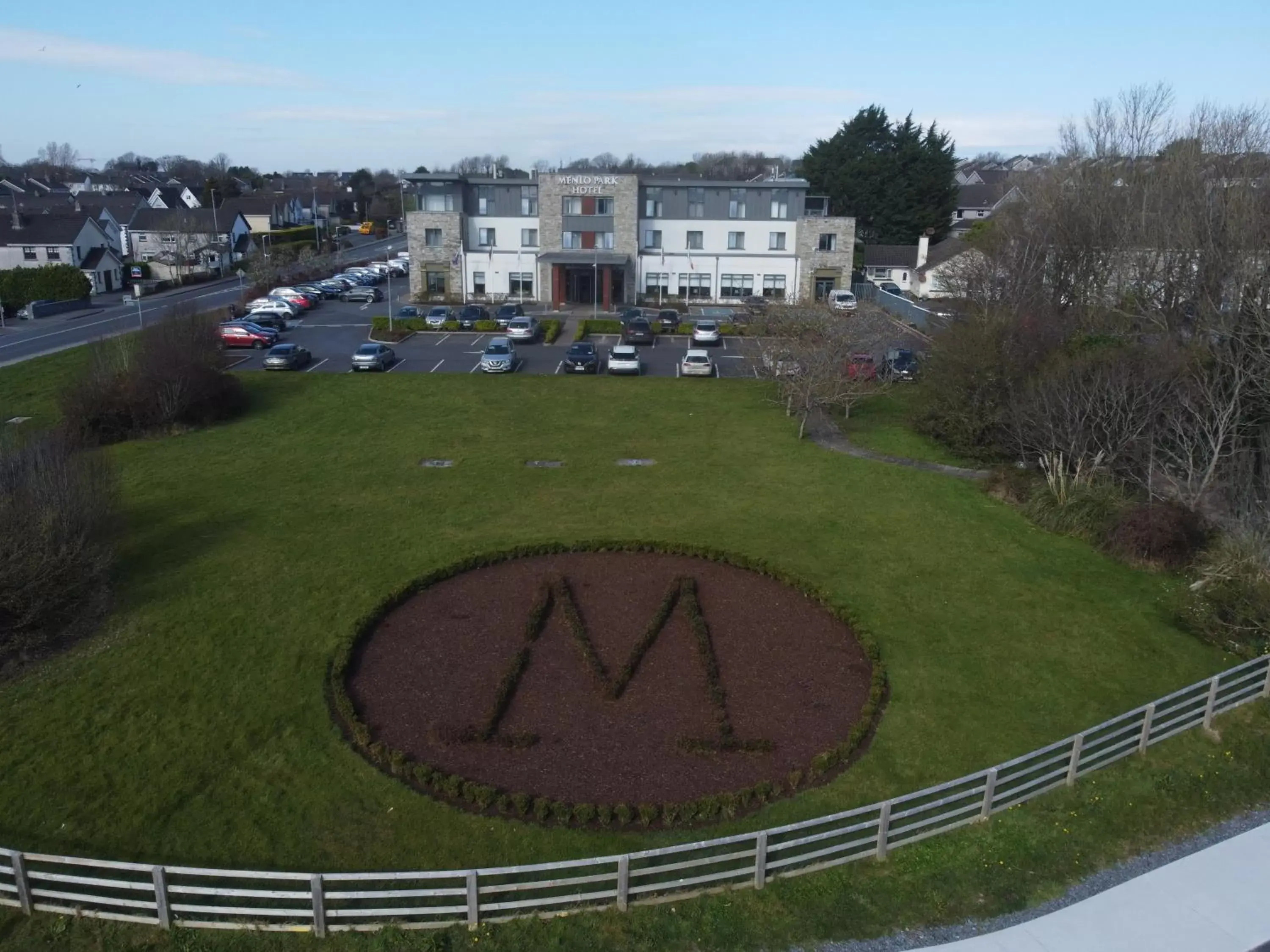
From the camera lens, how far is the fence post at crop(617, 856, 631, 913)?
1058cm

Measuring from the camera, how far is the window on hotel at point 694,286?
61031 millimetres

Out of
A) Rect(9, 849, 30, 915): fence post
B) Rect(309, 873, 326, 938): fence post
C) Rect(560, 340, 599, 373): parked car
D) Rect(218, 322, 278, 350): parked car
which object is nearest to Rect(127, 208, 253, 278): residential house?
Rect(218, 322, 278, 350): parked car

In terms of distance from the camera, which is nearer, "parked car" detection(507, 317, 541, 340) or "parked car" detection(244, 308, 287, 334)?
"parked car" detection(507, 317, 541, 340)

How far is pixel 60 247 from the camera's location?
68.0m

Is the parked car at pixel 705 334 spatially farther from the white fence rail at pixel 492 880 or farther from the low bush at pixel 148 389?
the white fence rail at pixel 492 880

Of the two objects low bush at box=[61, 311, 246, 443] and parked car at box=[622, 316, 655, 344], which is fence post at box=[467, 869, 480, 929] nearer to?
low bush at box=[61, 311, 246, 443]

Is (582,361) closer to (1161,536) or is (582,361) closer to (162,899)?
(1161,536)

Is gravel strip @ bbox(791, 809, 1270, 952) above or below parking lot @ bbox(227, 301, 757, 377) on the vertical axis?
below

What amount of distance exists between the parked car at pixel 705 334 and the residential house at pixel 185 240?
46.4 m

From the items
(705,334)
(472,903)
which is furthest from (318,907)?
(705,334)

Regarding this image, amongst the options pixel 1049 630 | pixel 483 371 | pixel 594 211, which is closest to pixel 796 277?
pixel 594 211

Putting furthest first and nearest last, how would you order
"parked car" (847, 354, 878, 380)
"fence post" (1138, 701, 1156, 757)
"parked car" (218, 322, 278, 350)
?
"parked car" (218, 322, 278, 350)
"parked car" (847, 354, 878, 380)
"fence post" (1138, 701, 1156, 757)

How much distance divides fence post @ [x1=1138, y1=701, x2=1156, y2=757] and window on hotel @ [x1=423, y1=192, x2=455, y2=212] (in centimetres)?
5406

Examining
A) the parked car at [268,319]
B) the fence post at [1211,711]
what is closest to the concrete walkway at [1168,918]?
the fence post at [1211,711]
